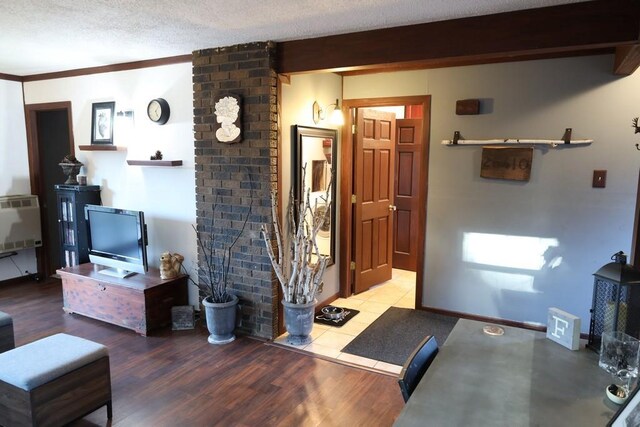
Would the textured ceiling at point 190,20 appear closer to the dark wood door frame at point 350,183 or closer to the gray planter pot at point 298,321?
the dark wood door frame at point 350,183

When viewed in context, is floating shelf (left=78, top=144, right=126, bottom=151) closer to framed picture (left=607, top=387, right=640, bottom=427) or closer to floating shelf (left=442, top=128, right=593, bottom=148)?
floating shelf (left=442, top=128, right=593, bottom=148)

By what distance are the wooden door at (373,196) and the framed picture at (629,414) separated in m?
3.57

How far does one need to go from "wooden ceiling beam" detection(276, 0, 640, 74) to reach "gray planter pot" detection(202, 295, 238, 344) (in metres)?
1.91

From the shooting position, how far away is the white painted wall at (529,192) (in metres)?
3.46

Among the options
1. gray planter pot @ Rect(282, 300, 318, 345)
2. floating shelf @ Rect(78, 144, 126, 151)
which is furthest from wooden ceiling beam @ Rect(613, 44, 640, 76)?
floating shelf @ Rect(78, 144, 126, 151)

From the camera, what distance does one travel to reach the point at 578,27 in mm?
2510

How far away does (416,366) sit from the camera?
1.65 m

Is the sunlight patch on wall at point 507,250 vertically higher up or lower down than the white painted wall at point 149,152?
lower down

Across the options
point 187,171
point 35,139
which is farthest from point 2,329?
point 35,139

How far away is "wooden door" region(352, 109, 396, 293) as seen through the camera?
470 cm

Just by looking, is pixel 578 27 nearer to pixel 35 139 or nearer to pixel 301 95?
pixel 301 95

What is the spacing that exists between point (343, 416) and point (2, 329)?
2288 millimetres

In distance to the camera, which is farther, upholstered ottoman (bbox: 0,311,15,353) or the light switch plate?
the light switch plate

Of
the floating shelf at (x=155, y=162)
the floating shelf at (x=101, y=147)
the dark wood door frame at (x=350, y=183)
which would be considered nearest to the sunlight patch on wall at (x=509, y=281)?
the dark wood door frame at (x=350, y=183)
